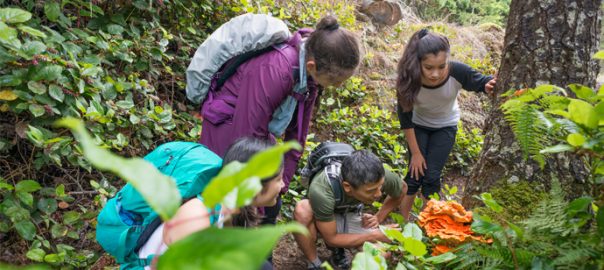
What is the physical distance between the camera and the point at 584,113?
4.06 feet

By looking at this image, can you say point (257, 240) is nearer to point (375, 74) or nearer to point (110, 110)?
point (110, 110)

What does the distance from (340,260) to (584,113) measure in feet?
9.22

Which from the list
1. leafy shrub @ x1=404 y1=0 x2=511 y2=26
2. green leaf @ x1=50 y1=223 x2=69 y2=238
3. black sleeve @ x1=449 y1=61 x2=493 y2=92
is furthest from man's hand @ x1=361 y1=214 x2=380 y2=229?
leafy shrub @ x1=404 y1=0 x2=511 y2=26

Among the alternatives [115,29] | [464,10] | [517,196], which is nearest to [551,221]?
[517,196]

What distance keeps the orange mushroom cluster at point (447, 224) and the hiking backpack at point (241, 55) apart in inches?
42.1

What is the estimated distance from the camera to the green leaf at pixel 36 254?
7.88 ft

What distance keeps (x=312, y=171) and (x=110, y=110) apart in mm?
1594

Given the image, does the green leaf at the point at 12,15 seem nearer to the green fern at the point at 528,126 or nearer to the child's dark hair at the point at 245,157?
the child's dark hair at the point at 245,157

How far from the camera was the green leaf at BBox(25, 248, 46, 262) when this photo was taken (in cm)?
240

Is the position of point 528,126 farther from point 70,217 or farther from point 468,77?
point 70,217

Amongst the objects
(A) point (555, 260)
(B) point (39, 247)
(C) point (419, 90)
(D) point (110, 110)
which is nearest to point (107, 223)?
(B) point (39, 247)

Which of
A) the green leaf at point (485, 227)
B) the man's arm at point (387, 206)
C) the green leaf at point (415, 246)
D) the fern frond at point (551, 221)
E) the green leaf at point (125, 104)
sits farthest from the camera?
the man's arm at point (387, 206)

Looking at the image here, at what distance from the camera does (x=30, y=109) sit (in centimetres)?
253

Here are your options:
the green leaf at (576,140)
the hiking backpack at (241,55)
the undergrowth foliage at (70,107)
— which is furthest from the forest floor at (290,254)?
the green leaf at (576,140)
